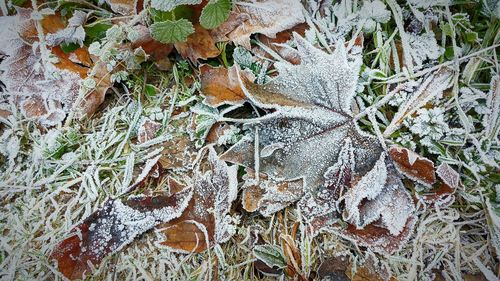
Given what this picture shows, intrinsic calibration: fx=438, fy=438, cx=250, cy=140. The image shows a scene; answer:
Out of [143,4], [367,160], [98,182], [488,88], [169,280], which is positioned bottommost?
[169,280]

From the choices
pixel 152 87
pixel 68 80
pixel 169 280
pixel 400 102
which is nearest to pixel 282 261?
pixel 169 280

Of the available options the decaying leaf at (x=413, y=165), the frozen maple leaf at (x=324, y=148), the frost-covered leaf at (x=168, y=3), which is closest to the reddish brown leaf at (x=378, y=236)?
the frozen maple leaf at (x=324, y=148)

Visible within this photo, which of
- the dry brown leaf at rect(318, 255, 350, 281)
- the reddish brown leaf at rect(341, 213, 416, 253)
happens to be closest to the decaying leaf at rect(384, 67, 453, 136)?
the reddish brown leaf at rect(341, 213, 416, 253)

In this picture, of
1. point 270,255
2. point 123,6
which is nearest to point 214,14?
point 123,6

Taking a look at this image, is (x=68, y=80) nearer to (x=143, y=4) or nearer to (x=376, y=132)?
(x=143, y=4)

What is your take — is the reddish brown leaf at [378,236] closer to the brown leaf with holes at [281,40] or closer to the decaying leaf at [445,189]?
the decaying leaf at [445,189]

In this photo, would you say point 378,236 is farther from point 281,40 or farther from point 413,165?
point 281,40
